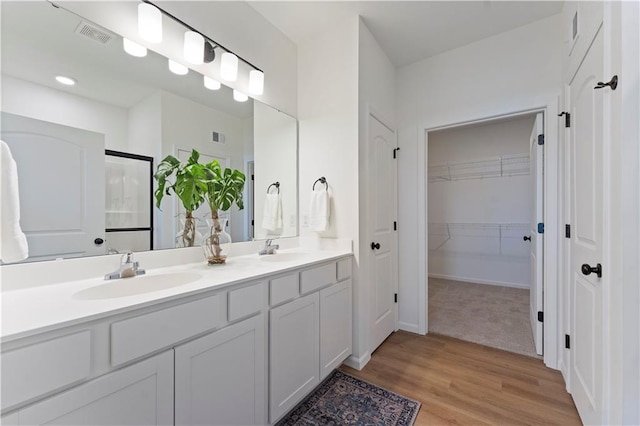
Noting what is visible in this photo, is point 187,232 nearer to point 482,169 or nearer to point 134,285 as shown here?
point 134,285

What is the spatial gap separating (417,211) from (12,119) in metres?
2.76

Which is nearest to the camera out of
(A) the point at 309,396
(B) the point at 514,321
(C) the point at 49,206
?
(C) the point at 49,206

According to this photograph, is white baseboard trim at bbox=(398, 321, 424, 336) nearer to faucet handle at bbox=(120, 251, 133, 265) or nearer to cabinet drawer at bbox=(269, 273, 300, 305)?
cabinet drawer at bbox=(269, 273, 300, 305)

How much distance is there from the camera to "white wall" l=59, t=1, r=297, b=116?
133 cm

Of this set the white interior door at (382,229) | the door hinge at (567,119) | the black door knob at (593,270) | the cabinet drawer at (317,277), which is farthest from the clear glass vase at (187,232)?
the door hinge at (567,119)

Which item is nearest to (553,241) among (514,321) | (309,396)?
(514,321)

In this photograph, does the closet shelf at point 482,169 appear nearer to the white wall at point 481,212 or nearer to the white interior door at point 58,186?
the white wall at point 481,212

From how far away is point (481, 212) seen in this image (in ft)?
14.5

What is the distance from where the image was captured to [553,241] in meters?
2.07

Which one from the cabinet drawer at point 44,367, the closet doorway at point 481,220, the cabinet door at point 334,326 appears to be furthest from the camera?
the closet doorway at point 481,220

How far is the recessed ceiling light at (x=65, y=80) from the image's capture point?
1193 millimetres

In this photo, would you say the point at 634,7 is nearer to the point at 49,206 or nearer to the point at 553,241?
the point at 553,241

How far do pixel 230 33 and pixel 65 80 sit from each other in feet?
3.50

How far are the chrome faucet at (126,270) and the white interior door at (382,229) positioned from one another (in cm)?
151
